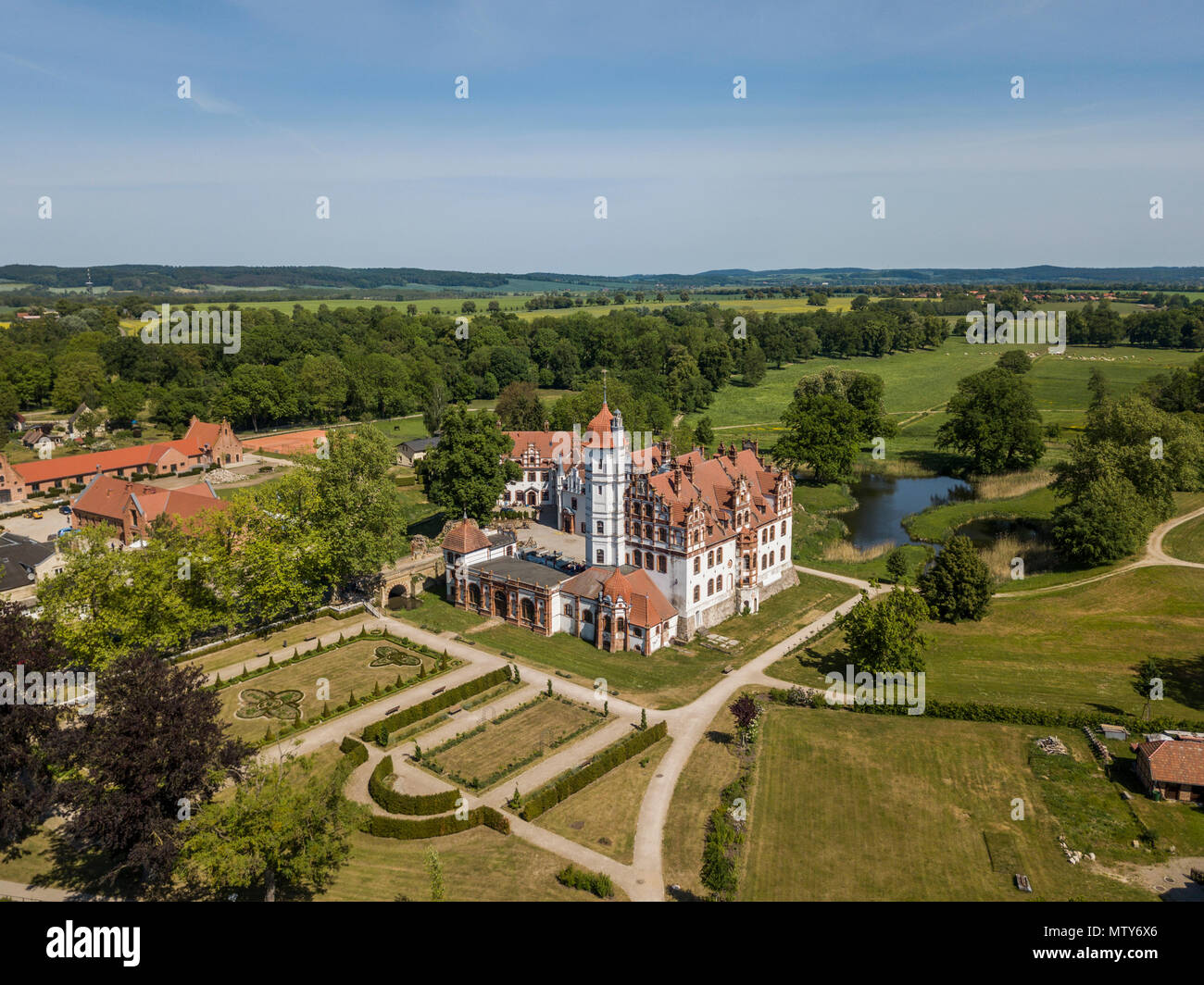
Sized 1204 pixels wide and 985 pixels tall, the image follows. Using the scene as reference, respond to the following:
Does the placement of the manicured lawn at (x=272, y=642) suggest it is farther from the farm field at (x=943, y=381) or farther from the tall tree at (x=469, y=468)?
the farm field at (x=943, y=381)

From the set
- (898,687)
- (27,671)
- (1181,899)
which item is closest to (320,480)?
(27,671)

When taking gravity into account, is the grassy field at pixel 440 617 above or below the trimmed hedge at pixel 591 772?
above

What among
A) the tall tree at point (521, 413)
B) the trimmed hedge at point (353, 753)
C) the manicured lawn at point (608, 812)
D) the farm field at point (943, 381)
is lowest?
the manicured lawn at point (608, 812)

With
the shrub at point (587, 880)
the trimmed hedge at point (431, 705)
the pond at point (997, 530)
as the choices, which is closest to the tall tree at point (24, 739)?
the trimmed hedge at point (431, 705)

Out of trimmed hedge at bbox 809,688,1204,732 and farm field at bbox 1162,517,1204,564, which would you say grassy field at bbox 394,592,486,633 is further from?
farm field at bbox 1162,517,1204,564

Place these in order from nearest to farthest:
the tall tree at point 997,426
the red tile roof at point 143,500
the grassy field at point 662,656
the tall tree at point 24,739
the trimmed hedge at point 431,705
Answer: the tall tree at point 24,739
the trimmed hedge at point 431,705
the grassy field at point 662,656
the red tile roof at point 143,500
the tall tree at point 997,426

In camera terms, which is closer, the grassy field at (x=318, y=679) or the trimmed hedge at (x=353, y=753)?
the trimmed hedge at (x=353, y=753)

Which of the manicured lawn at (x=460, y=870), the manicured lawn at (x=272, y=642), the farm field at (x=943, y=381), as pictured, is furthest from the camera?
the farm field at (x=943, y=381)
